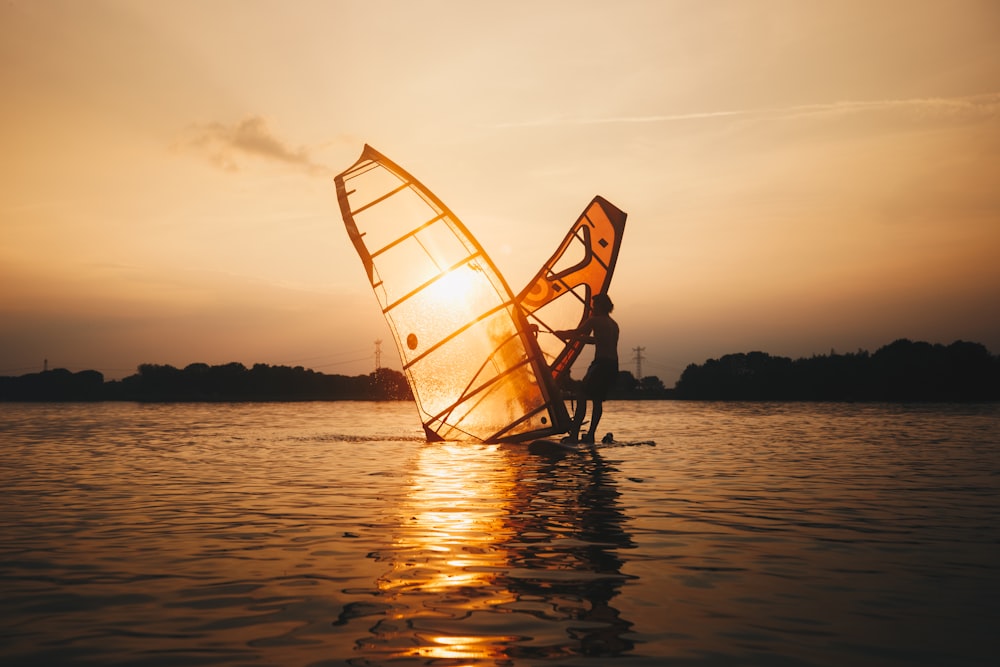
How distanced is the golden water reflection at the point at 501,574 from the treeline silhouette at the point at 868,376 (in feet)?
276

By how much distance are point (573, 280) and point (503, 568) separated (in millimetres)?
9986

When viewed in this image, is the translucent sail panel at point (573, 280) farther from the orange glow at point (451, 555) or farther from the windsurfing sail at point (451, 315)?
the orange glow at point (451, 555)

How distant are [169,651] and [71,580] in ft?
5.05

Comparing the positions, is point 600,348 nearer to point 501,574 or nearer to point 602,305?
point 602,305

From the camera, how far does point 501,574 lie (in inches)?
167

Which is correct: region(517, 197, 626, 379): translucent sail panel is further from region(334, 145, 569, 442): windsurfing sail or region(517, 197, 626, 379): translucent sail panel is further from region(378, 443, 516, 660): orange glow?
region(378, 443, 516, 660): orange glow

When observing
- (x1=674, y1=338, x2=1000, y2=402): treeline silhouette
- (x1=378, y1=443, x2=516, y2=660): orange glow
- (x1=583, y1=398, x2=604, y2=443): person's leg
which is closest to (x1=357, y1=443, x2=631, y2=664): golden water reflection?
(x1=378, y1=443, x2=516, y2=660): orange glow

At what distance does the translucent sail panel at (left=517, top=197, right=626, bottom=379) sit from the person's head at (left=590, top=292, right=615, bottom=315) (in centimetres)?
158

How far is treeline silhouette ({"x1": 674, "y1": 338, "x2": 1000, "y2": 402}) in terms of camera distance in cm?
8112

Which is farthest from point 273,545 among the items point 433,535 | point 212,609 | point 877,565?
point 877,565

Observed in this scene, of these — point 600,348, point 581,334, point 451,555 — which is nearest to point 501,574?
point 451,555

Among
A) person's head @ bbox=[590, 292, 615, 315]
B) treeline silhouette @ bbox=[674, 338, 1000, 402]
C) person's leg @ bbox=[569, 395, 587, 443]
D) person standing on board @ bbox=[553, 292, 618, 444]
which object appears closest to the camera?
person standing on board @ bbox=[553, 292, 618, 444]

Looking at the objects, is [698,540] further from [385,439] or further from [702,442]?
[385,439]

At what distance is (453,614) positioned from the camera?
3.43m
